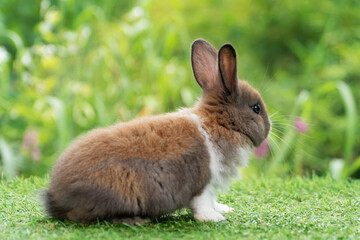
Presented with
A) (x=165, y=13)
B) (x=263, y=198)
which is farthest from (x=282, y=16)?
(x=263, y=198)

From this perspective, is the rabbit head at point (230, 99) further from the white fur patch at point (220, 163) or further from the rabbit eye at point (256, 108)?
the white fur patch at point (220, 163)

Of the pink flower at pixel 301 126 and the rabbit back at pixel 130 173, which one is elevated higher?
the rabbit back at pixel 130 173

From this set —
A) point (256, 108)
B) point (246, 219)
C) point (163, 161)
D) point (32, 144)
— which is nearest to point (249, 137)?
point (256, 108)

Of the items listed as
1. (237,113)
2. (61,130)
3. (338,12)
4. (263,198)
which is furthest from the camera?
(338,12)

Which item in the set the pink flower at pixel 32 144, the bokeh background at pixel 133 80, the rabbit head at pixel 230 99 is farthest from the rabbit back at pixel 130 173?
the pink flower at pixel 32 144

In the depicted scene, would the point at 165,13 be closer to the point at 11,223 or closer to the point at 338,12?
the point at 338,12

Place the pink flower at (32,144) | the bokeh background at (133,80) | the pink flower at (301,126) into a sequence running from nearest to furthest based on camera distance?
the pink flower at (32,144) < the pink flower at (301,126) < the bokeh background at (133,80)
